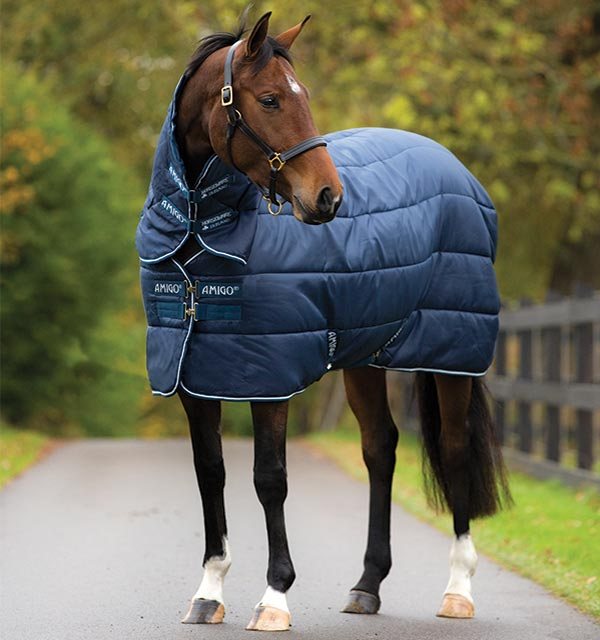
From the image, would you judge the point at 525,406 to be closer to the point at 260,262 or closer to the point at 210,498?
the point at 210,498

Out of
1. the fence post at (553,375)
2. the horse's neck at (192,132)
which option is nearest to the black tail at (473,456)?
the horse's neck at (192,132)

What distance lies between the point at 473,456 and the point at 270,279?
163 cm

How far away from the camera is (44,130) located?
17.3 meters

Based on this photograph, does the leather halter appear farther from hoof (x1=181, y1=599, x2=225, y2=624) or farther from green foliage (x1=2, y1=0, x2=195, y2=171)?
green foliage (x1=2, y1=0, x2=195, y2=171)

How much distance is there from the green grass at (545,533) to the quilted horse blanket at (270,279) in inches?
48.5

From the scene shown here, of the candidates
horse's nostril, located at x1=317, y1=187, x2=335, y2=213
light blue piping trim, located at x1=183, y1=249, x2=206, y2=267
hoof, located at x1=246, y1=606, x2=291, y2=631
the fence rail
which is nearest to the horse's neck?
light blue piping trim, located at x1=183, y1=249, x2=206, y2=267

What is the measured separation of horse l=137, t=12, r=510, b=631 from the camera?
487 cm

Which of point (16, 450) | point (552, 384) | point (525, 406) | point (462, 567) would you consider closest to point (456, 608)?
point (462, 567)

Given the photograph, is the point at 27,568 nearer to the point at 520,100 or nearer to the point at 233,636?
the point at 233,636

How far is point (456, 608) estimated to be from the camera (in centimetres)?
568

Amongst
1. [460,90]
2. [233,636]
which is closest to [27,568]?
[233,636]

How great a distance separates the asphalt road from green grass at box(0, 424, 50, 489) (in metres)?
0.60

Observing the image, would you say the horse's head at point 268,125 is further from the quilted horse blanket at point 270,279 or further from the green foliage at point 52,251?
the green foliage at point 52,251

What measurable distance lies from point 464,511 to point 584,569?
0.94 metres
